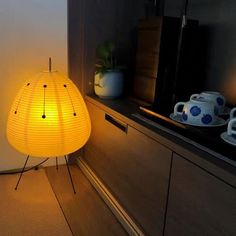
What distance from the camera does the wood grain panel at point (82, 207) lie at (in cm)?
119

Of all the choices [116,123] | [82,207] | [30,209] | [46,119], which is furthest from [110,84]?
[30,209]

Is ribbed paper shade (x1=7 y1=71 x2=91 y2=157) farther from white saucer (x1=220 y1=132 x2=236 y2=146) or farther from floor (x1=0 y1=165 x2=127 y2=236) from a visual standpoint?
white saucer (x1=220 y1=132 x2=236 y2=146)

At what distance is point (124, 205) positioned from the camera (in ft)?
4.05

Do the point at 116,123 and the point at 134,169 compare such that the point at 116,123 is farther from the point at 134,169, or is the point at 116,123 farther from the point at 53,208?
the point at 53,208

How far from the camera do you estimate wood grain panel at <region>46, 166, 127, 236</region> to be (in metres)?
1.19

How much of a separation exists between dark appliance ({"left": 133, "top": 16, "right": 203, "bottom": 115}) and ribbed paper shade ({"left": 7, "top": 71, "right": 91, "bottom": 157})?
39cm

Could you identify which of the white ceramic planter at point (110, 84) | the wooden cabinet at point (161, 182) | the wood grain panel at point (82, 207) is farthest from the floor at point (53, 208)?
the white ceramic planter at point (110, 84)

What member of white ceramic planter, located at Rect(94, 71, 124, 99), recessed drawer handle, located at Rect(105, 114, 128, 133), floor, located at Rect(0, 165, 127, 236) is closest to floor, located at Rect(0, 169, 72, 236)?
floor, located at Rect(0, 165, 127, 236)

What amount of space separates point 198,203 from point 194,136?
8.2 inches

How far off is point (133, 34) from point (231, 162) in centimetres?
115

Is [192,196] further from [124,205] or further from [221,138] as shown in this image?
[124,205]

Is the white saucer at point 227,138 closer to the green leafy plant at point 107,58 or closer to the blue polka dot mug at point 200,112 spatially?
the blue polka dot mug at point 200,112

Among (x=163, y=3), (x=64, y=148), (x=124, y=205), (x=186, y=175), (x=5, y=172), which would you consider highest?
(x=163, y=3)

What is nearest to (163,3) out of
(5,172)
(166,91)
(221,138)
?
(166,91)
